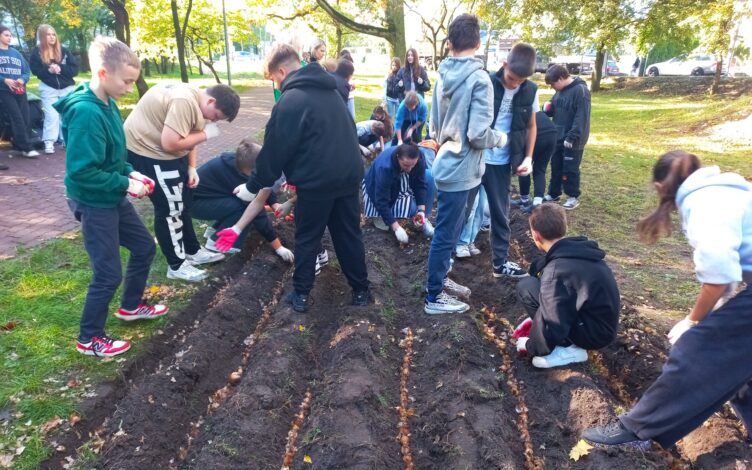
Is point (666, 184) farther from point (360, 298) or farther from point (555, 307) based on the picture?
point (360, 298)

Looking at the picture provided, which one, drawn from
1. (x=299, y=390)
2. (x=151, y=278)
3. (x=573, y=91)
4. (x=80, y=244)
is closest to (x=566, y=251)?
(x=299, y=390)

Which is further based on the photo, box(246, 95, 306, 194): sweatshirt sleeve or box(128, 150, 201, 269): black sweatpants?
box(128, 150, 201, 269): black sweatpants

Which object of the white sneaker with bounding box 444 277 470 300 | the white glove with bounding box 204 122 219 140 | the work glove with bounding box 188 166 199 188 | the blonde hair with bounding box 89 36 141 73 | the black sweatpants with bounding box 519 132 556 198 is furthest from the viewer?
the black sweatpants with bounding box 519 132 556 198

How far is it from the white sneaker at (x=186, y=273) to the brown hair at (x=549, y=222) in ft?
9.52

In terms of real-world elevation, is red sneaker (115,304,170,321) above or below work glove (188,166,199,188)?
below

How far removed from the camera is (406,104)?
25.0 ft

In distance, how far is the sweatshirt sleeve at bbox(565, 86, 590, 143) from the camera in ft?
20.7

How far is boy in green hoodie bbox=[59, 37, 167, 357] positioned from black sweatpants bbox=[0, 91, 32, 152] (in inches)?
224

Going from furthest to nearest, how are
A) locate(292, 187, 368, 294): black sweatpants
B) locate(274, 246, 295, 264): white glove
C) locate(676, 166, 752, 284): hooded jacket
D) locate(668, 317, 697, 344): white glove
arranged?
locate(274, 246, 295, 264): white glove
locate(292, 187, 368, 294): black sweatpants
locate(668, 317, 697, 344): white glove
locate(676, 166, 752, 284): hooded jacket

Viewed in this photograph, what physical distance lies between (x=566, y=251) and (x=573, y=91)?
4.04 meters

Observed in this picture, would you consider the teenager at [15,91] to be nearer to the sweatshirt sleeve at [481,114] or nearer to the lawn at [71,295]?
the lawn at [71,295]

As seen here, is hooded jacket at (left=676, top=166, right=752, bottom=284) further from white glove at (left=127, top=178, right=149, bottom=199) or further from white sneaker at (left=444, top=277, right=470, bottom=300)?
white glove at (left=127, top=178, right=149, bottom=199)

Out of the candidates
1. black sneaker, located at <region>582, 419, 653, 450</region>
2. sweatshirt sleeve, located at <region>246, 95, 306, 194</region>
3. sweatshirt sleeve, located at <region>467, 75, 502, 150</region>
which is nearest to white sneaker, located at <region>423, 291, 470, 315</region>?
sweatshirt sleeve, located at <region>467, 75, 502, 150</region>

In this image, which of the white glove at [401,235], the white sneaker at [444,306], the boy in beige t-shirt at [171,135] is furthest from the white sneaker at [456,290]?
the boy in beige t-shirt at [171,135]
